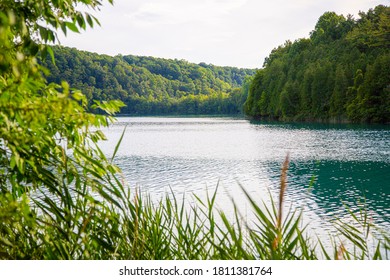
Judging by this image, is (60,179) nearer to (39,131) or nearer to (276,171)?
(39,131)

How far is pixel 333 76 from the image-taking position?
65.6 metres

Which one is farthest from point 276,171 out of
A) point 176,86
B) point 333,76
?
Answer: point 176,86

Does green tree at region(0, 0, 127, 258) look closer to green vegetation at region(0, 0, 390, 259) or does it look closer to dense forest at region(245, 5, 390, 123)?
green vegetation at region(0, 0, 390, 259)

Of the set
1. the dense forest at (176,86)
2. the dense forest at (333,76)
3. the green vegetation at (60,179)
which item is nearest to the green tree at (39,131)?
the green vegetation at (60,179)

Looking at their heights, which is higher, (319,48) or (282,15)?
(319,48)

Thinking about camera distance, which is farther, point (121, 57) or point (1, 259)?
point (121, 57)

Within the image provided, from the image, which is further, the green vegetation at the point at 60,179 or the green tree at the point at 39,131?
the green vegetation at the point at 60,179

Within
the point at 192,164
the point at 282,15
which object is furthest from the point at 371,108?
the point at 282,15

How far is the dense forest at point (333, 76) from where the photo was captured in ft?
183

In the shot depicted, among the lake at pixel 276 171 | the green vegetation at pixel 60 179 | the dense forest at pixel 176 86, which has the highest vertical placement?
the dense forest at pixel 176 86

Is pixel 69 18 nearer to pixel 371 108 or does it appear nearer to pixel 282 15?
pixel 282 15

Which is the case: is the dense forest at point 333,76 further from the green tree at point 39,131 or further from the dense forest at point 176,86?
the green tree at point 39,131

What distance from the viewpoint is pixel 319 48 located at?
250 feet
